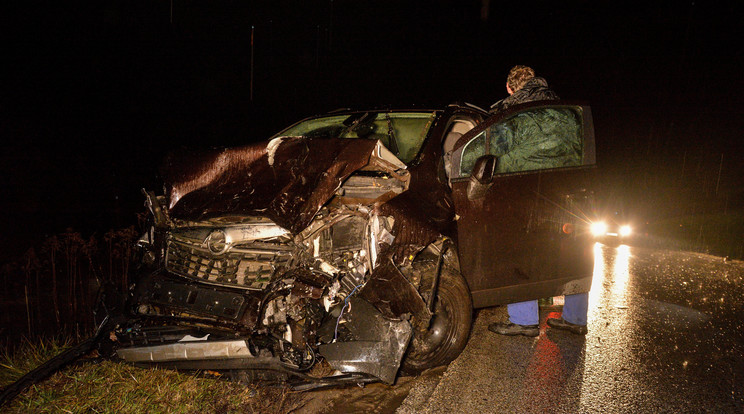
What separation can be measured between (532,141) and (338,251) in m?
2.18

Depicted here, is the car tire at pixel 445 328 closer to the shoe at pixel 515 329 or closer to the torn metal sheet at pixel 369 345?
the torn metal sheet at pixel 369 345

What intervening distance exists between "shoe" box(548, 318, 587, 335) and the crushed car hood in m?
2.76

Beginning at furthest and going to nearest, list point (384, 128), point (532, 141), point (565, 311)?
point (565, 311) → point (384, 128) → point (532, 141)

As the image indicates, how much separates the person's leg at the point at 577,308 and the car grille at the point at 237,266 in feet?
10.5

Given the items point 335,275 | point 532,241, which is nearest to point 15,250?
point 335,275

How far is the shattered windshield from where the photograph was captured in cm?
448

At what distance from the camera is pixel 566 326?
4.86 m

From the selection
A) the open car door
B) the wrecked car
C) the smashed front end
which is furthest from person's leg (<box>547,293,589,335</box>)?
the smashed front end

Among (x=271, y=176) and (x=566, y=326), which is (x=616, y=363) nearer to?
(x=566, y=326)

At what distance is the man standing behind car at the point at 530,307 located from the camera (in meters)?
4.46

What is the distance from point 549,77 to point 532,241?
25684 millimetres

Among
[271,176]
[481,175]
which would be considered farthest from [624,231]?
[271,176]

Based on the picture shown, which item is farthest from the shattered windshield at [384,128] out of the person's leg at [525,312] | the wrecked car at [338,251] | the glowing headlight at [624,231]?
the glowing headlight at [624,231]

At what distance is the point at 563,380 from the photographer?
3.68m
